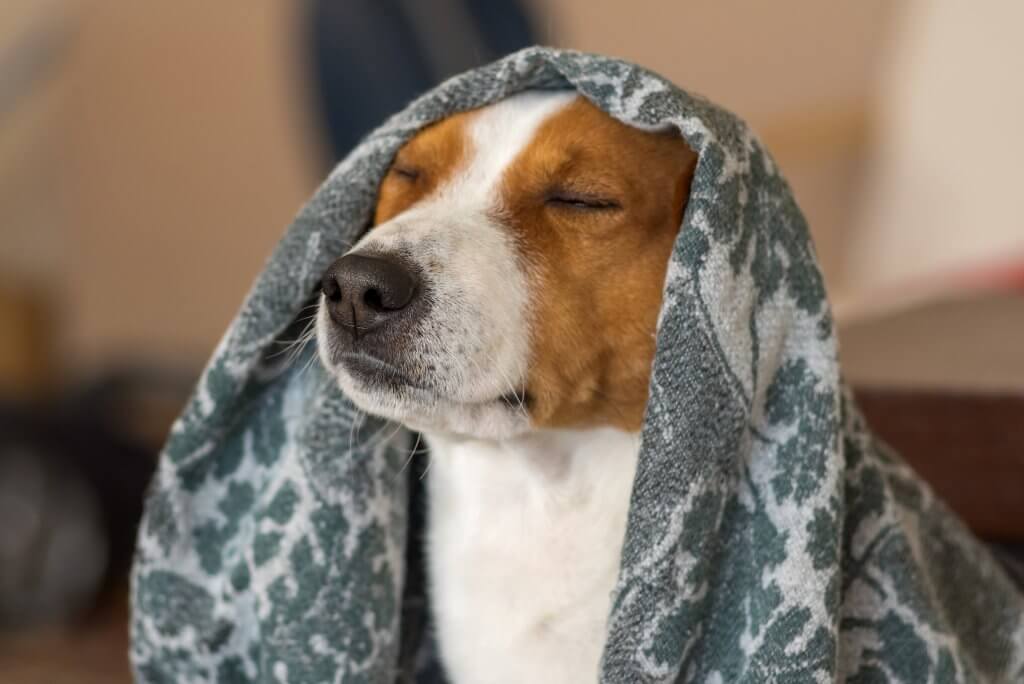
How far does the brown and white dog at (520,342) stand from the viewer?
3.14ft

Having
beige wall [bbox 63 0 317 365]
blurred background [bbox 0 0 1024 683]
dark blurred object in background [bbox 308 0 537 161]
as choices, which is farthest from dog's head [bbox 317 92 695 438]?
beige wall [bbox 63 0 317 365]

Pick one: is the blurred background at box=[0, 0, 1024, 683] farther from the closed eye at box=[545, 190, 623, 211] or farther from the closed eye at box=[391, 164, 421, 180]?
the closed eye at box=[391, 164, 421, 180]

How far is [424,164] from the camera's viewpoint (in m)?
1.11

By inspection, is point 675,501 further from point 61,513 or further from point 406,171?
point 61,513

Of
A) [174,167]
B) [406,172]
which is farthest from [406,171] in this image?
[174,167]

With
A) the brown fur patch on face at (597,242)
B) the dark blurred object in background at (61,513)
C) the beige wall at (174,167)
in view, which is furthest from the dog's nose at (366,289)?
the beige wall at (174,167)

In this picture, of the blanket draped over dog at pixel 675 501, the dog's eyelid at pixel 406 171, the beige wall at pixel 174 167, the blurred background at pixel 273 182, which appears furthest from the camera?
the beige wall at pixel 174 167

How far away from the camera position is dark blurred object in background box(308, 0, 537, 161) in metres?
2.41

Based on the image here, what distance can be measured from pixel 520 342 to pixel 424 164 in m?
0.24

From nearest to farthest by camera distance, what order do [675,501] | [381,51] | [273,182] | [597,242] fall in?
1. [675,501]
2. [597,242]
3. [381,51]
4. [273,182]

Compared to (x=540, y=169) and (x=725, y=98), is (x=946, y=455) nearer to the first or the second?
(x=540, y=169)

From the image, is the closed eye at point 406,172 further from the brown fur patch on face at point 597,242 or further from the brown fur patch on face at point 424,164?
the brown fur patch on face at point 597,242

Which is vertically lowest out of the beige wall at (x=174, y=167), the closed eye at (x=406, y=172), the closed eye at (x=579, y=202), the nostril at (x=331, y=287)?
the beige wall at (x=174, y=167)

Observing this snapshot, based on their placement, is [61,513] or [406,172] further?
[61,513]
